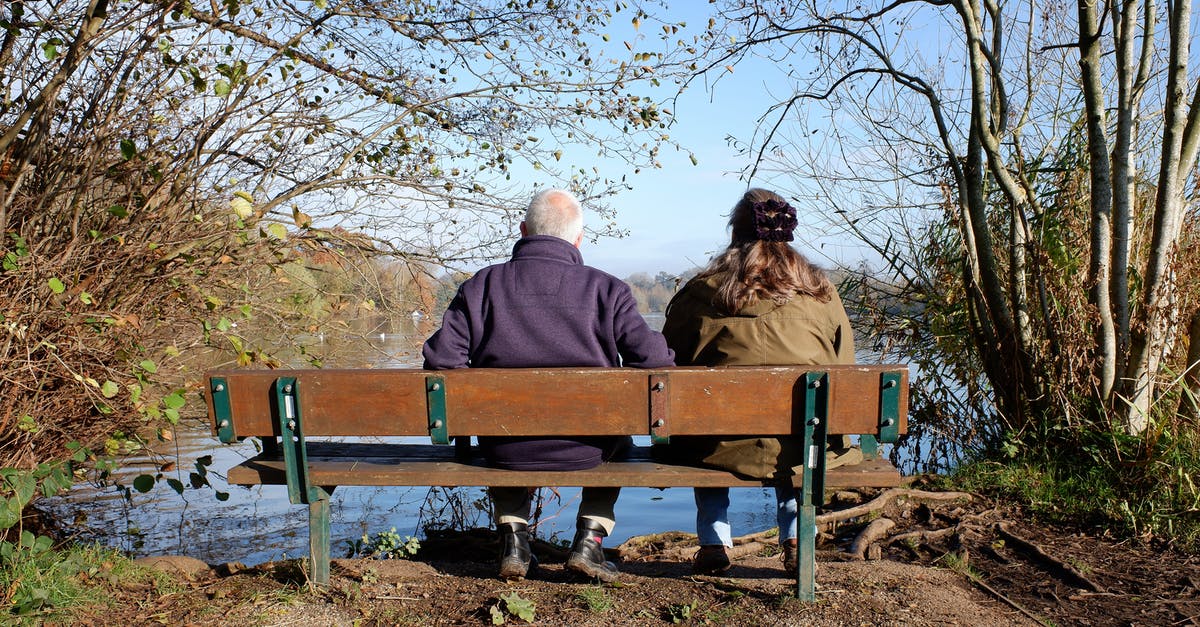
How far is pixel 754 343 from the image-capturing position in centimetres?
358

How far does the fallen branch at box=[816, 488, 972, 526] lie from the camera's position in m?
5.10

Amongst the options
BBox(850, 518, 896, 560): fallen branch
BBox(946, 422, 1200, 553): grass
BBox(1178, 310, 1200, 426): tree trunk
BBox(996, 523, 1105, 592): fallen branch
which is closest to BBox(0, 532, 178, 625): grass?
BBox(850, 518, 896, 560): fallen branch

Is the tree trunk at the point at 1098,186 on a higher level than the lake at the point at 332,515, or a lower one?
higher

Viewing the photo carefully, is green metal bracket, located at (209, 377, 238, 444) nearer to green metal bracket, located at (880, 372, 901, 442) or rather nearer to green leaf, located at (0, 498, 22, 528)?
green leaf, located at (0, 498, 22, 528)

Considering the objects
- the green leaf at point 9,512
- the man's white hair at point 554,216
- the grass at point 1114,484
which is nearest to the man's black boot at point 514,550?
the man's white hair at point 554,216

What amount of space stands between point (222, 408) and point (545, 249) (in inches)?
54.4

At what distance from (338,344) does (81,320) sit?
1.95m

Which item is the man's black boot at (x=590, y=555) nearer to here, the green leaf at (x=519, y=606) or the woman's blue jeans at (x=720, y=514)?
the green leaf at (x=519, y=606)

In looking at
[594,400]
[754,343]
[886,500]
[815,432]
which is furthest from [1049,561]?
[594,400]

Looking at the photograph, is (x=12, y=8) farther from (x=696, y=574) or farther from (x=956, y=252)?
(x=956, y=252)

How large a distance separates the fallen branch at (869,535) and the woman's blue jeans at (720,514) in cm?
76

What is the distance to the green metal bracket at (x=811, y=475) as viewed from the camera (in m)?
3.22

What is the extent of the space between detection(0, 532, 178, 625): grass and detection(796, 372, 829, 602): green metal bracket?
254 centimetres

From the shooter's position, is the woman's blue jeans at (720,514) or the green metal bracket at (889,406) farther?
the woman's blue jeans at (720,514)
